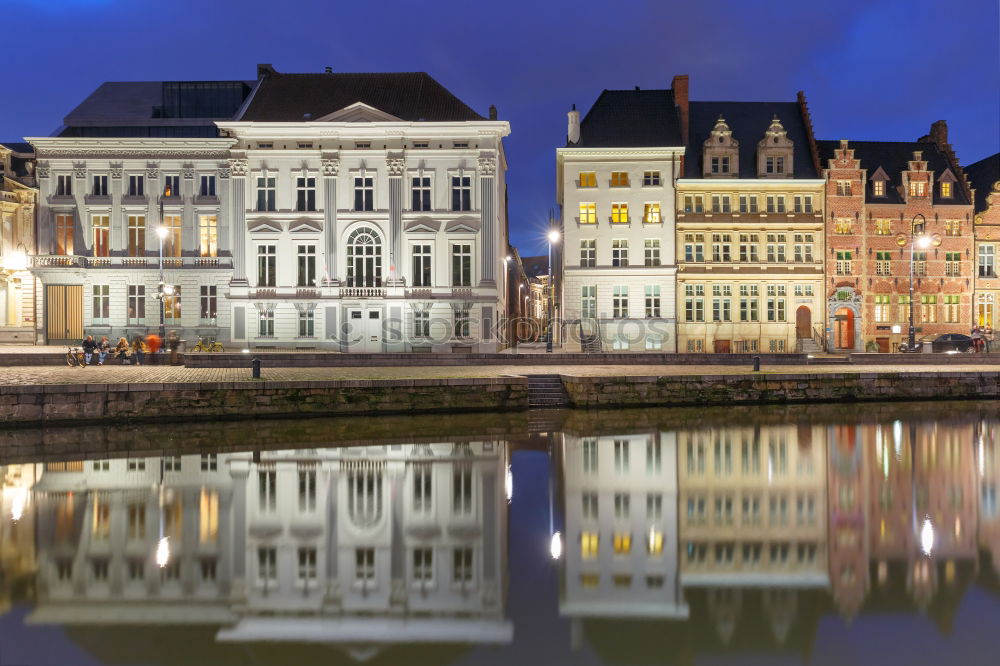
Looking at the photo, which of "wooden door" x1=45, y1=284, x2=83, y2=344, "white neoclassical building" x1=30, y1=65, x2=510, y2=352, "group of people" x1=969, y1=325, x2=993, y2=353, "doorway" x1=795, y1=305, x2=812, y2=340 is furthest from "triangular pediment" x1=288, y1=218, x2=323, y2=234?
"group of people" x1=969, y1=325, x2=993, y2=353

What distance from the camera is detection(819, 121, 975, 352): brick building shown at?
3588 cm

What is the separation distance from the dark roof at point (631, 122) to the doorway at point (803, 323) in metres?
11.7

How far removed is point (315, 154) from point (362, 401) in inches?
839

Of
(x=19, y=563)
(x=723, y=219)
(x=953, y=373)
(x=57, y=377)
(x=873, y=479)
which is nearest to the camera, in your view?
(x=19, y=563)

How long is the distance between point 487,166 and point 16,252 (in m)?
26.3

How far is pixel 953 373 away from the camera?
2022 cm

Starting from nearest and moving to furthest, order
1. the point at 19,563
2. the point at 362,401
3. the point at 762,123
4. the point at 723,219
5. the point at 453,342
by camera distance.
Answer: the point at 19,563
the point at 362,401
the point at 453,342
the point at 723,219
the point at 762,123

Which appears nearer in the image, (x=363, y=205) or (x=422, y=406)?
(x=422, y=406)

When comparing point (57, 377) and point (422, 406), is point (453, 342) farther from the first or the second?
point (57, 377)

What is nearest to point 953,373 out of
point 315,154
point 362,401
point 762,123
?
point 362,401

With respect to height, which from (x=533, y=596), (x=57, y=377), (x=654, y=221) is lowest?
(x=533, y=596)

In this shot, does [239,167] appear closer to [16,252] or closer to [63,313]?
[63,313]

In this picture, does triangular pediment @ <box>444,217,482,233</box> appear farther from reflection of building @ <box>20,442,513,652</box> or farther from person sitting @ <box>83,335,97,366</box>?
reflection of building @ <box>20,442,513,652</box>

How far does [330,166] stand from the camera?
3375cm
